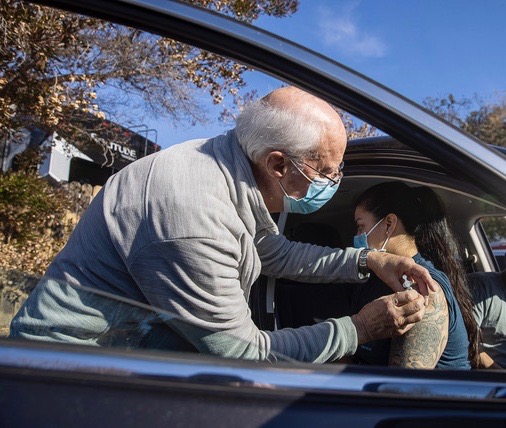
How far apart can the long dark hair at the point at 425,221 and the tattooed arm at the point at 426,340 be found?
202 mm

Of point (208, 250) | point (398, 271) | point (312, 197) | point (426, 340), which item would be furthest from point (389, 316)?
point (208, 250)

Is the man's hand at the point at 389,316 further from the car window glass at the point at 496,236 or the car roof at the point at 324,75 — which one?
the car roof at the point at 324,75

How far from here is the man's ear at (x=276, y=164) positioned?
1.96m

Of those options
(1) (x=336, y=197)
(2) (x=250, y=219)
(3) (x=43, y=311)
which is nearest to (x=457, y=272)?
(1) (x=336, y=197)

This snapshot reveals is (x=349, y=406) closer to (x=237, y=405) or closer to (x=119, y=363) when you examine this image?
(x=237, y=405)

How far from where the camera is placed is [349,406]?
1.19 metres

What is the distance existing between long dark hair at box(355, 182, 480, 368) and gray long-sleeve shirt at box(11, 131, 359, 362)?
2.17 ft

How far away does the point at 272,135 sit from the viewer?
193 centimetres

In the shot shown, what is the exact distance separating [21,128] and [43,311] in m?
0.86

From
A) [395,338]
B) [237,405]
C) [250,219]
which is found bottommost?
[237,405]

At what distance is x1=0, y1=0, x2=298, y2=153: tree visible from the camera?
164 centimetres

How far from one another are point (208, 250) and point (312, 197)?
599mm

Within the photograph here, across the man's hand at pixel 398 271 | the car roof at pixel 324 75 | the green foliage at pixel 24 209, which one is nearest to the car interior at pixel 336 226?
the man's hand at pixel 398 271

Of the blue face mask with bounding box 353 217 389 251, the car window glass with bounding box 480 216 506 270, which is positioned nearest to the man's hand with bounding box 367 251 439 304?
the blue face mask with bounding box 353 217 389 251
